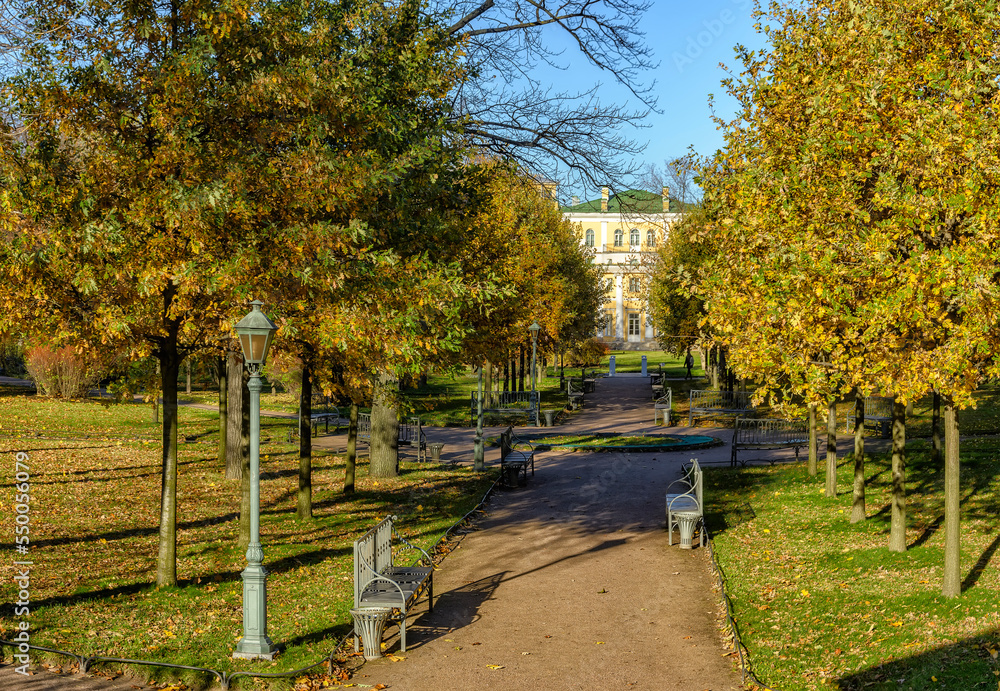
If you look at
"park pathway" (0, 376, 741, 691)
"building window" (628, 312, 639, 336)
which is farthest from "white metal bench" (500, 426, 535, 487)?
"building window" (628, 312, 639, 336)

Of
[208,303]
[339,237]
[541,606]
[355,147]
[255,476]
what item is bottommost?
[541,606]

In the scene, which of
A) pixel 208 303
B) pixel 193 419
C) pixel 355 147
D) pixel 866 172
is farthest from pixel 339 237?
pixel 193 419

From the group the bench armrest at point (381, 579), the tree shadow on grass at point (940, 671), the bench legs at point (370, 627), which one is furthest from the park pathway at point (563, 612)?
the tree shadow on grass at point (940, 671)

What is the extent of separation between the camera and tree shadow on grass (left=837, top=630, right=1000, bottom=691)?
7273 millimetres

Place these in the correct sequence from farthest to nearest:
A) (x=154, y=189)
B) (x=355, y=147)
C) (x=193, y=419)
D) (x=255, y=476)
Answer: (x=193, y=419) → (x=355, y=147) → (x=154, y=189) → (x=255, y=476)

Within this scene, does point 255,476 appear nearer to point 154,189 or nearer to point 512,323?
point 154,189

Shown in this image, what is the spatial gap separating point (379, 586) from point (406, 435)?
59.8 ft

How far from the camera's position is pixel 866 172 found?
967 centimetres

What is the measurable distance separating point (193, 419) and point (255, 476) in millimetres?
21858

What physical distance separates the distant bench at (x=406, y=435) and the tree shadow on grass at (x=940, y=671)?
571 inches

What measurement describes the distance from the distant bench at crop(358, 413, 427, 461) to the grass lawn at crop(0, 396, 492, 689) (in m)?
1.14

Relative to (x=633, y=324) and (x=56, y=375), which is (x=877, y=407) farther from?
(x=633, y=324)

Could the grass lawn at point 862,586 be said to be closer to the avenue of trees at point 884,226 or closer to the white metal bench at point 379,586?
the avenue of trees at point 884,226

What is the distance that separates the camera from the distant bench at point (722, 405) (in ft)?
104
